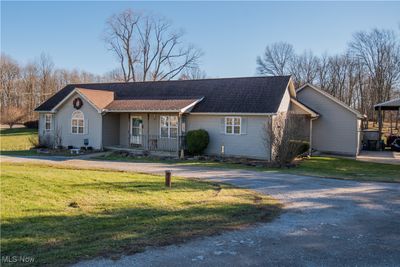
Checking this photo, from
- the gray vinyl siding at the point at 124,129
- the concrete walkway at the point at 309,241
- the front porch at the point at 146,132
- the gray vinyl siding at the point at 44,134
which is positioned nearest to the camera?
the concrete walkway at the point at 309,241

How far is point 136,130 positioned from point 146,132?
111cm

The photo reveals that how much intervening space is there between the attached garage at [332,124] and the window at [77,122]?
639 inches

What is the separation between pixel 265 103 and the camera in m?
20.8

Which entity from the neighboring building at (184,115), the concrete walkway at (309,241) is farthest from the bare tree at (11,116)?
the concrete walkway at (309,241)

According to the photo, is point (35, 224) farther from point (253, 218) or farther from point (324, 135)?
point (324, 135)

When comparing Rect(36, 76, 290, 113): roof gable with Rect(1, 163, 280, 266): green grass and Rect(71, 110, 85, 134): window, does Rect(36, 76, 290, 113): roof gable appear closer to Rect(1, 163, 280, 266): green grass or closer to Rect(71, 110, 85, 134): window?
Rect(71, 110, 85, 134): window

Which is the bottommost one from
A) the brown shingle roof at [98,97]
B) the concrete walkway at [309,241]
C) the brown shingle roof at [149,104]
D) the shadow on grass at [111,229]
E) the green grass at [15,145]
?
the concrete walkway at [309,241]

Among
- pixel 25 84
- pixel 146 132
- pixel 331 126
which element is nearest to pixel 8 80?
pixel 25 84

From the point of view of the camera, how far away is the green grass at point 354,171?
14625mm

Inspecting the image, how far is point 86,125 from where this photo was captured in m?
24.5

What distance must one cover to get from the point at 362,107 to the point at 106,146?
4143 cm

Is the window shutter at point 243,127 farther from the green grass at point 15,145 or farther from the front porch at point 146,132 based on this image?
the green grass at point 15,145

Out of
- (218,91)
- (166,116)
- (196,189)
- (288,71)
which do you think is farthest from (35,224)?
(288,71)

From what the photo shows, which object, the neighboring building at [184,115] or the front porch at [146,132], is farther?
the front porch at [146,132]
